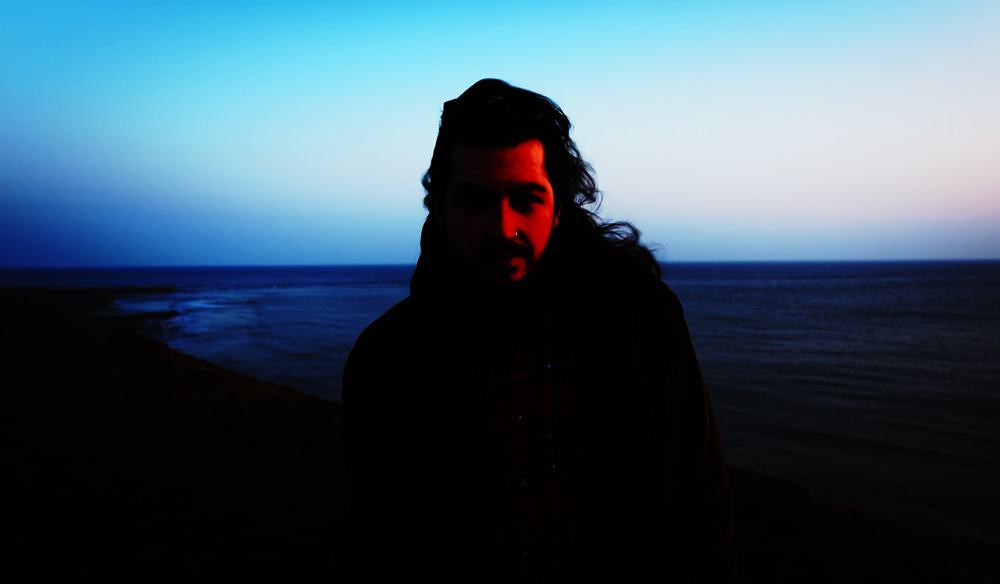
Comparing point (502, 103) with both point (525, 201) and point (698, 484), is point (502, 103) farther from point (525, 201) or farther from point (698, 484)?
point (698, 484)

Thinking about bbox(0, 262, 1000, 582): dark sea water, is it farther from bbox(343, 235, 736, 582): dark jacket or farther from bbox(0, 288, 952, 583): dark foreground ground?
bbox(343, 235, 736, 582): dark jacket

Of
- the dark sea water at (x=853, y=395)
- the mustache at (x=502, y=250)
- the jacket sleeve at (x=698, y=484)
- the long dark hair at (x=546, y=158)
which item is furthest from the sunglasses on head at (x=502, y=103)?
the dark sea water at (x=853, y=395)

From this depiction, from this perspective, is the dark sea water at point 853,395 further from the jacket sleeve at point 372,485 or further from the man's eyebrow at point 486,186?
the jacket sleeve at point 372,485

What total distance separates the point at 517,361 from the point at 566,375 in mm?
165

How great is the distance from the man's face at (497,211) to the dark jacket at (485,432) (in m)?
0.14

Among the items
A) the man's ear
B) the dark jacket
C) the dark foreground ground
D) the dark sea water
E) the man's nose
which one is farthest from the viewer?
the dark sea water

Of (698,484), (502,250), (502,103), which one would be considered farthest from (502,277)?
(698,484)

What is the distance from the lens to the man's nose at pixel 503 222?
155cm

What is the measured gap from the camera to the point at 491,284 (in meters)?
1.58

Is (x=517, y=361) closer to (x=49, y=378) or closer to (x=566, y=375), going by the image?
(x=566, y=375)

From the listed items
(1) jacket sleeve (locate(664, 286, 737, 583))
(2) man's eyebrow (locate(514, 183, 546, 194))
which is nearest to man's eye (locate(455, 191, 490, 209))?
(2) man's eyebrow (locate(514, 183, 546, 194))

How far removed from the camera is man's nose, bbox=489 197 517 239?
5.08 feet

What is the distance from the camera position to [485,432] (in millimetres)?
1479

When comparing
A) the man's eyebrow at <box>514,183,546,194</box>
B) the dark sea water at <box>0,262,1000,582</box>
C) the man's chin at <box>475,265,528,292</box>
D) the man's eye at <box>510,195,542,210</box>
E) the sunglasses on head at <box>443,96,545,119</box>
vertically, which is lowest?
the dark sea water at <box>0,262,1000,582</box>
